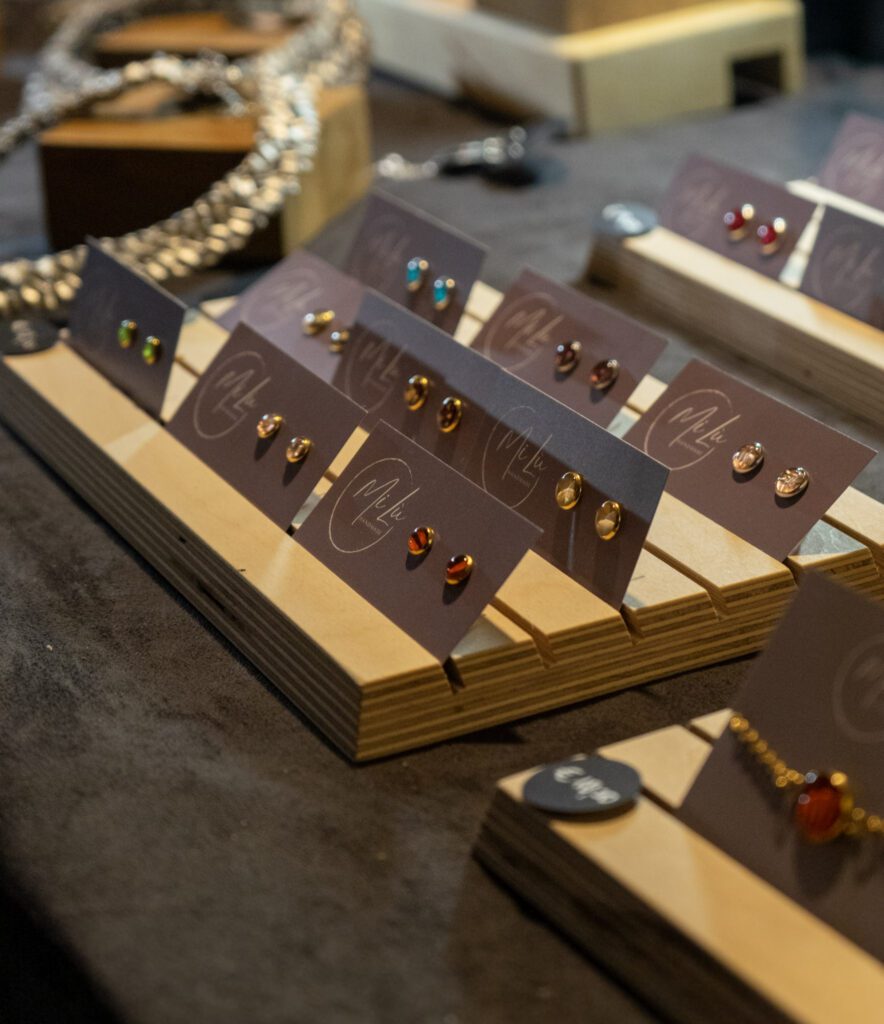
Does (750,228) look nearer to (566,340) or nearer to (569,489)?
(566,340)

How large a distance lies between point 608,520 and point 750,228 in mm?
997

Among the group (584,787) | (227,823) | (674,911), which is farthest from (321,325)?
(674,911)

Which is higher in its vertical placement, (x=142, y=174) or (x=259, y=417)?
(x=259, y=417)

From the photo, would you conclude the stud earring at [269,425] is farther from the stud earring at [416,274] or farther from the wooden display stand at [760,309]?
the wooden display stand at [760,309]

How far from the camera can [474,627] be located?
142 centimetres

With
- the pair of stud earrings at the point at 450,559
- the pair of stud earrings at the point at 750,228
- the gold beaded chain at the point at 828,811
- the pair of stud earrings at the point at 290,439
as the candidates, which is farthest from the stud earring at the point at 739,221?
the gold beaded chain at the point at 828,811

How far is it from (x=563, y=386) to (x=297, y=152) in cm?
93

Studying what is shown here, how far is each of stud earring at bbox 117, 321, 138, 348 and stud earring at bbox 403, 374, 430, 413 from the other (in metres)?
0.40

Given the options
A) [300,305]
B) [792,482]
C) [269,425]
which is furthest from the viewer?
[300,305]

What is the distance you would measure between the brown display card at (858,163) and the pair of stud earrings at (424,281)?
816mm

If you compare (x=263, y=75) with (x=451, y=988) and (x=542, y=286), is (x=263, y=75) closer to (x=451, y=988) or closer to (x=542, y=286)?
(x=542, y=286)

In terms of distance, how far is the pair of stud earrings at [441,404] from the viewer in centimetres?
167

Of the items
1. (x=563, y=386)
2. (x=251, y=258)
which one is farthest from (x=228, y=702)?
(x=251, y=258)

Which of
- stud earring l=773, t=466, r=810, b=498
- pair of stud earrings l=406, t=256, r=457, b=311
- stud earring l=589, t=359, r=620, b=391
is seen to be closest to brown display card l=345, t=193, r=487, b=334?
pair of stud earrings l=406, t=256, r=457, b=311
